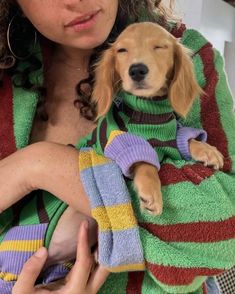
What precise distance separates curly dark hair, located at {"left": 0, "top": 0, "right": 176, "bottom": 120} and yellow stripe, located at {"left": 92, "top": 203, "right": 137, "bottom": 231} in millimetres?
291

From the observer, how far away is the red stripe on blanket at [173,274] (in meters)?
0.73

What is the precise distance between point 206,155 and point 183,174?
0.25ft

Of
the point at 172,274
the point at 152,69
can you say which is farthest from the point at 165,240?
the point at 152,69

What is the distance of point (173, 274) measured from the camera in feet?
2.39

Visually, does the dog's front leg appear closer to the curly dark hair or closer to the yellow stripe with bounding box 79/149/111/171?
the yellow stripe with bounding box 79/149/111/171

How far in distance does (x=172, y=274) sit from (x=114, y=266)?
9 centimetres

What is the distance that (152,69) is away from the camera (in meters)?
0.79

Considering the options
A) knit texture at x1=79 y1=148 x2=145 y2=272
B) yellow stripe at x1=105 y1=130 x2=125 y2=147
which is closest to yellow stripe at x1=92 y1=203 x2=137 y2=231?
knit texture at x1=79 y1=148 x2=145 y2=272

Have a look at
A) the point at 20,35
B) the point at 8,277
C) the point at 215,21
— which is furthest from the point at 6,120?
the point at 215,21

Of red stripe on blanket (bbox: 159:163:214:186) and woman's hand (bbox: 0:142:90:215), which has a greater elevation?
red stripe on blanket (bbox: 159:163:214:186)

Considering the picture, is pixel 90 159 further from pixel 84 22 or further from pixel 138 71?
pixel 84 22

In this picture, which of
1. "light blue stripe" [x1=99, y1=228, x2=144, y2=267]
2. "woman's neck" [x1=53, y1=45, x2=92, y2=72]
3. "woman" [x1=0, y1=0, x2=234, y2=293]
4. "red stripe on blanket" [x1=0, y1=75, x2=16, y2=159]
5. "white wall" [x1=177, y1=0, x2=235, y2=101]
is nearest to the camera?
"light blue stripe" [x1=99, y1=228, x2=144, y2=267]

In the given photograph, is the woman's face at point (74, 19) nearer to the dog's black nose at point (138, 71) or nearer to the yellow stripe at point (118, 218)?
the dog's black nose at point (138, 71)

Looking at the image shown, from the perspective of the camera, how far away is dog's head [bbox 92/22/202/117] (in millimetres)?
801
